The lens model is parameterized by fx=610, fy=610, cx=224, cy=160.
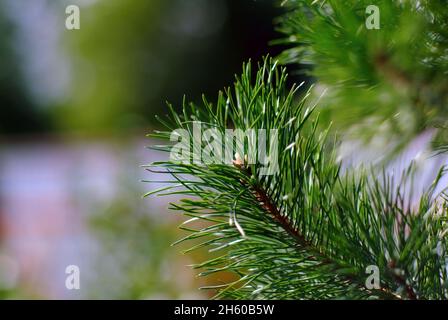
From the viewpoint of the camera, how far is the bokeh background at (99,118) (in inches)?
59.0

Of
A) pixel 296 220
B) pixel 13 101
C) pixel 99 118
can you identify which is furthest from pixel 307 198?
pixel 13 101

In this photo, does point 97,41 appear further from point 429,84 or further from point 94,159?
point 429,84

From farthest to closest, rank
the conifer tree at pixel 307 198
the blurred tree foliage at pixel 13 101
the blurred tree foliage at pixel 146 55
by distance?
the blurred tree foliage at pixel 13 101 → the blurred tree foliage at pixel 146 55 → the conifer tree at pixel 307 198

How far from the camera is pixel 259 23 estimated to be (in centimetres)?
590

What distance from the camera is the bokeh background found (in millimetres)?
1499

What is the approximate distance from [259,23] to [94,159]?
2.50 meters

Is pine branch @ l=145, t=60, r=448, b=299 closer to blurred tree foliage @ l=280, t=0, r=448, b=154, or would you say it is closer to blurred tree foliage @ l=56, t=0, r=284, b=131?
blurred tree foliage @ l=280, t=0, r=448, b=154

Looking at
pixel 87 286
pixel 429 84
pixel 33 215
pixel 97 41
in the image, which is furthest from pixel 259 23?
pixel 429 84

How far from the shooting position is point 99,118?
22.6 ft

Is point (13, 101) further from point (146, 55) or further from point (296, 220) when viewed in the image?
point (296, 220)

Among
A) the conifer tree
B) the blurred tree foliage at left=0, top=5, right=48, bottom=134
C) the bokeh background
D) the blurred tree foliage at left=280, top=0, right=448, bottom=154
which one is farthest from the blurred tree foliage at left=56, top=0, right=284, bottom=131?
the conifer tree

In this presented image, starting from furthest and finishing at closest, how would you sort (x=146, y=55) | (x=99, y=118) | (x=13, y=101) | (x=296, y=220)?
(x=13, y=101) < (x=99, y=118) < (x=146, y=55) < (x=296, y=220)

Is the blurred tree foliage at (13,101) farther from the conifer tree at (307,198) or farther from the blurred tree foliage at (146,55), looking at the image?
the conifer tree at (307,198)

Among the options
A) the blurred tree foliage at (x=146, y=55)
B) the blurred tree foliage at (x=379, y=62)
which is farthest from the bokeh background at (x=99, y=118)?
the blurred tree foliage at (x=379, y=62)
